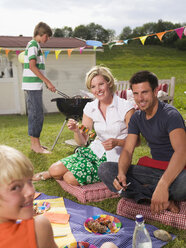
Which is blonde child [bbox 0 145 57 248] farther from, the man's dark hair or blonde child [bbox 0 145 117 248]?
the man's dark hair

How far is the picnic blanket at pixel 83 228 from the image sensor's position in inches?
89.8

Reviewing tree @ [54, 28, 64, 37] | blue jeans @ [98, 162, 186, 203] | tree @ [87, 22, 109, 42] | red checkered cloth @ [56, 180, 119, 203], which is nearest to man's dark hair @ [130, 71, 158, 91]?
blue jeans @ [98, 162, 186, 203]

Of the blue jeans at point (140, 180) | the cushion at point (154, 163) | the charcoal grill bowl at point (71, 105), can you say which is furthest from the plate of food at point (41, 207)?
the charcoal grill bowl at point (71, 105)

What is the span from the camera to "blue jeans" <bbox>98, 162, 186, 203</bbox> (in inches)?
97.3

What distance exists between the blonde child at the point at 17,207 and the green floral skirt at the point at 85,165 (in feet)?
6.31

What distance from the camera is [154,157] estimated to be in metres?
2.78

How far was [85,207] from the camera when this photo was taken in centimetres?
292

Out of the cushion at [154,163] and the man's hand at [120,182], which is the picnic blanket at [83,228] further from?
the cushion at [154,163]

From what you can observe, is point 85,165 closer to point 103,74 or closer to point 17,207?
point 103,74

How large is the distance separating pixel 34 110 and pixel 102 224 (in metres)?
2.68

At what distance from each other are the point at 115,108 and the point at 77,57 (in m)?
7.77

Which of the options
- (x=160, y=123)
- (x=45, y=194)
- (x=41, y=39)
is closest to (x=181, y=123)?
(x=160, y=123)

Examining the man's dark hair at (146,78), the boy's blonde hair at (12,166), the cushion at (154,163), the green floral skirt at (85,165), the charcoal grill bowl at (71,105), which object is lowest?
the green floral skirt at (85,165)

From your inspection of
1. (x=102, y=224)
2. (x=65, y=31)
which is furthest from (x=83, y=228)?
(x=65, y=31)
